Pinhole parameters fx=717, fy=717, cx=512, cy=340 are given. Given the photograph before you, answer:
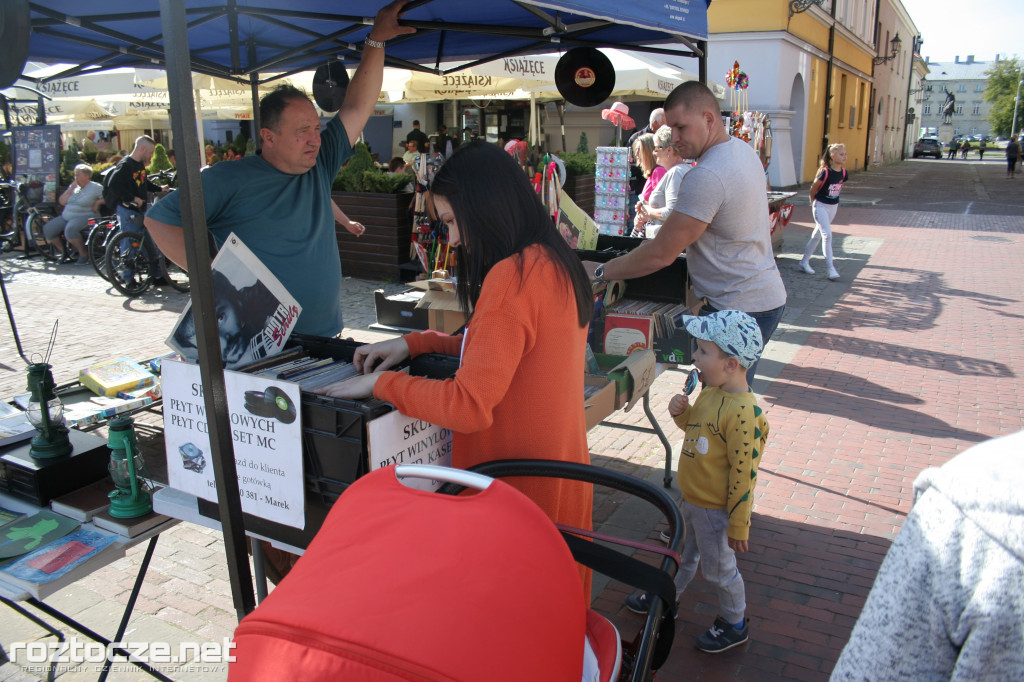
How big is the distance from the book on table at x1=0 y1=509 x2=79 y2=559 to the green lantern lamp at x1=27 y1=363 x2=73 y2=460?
0.20 meters

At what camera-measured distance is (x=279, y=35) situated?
4.53 m

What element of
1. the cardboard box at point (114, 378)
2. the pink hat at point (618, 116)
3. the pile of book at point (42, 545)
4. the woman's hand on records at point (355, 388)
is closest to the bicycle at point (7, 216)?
Result: the pink hat at point (618, 116)

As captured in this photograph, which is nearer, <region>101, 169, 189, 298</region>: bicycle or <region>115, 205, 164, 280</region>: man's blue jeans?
<region>101, 169, 189, 298</region>: bicycle

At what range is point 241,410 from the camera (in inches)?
74.9

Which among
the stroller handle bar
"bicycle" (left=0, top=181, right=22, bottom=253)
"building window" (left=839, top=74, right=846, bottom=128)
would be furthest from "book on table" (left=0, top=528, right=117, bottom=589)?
"building window" (left=839, top=74, right=846, bottom=128)

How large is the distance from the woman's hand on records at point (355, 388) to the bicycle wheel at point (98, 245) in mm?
9418

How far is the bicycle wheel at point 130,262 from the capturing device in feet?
30.0

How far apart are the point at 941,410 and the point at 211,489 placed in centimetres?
559

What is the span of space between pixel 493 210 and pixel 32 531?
5.73ft

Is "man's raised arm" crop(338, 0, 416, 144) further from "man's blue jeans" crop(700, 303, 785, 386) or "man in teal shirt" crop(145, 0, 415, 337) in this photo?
"man's blue jeans" crop(700, 303, 785, 386)

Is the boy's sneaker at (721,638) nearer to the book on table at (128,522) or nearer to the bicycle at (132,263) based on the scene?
the book on table at (128,522)

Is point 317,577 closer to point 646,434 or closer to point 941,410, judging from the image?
point 646,434

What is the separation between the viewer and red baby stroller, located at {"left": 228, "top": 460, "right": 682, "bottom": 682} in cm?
108

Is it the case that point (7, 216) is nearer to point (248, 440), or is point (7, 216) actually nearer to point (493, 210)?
point (248, 440)
